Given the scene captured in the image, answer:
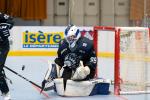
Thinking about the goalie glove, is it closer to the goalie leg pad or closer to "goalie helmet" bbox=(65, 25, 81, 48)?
the goalie leg pad

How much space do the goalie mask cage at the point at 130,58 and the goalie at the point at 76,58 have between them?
1.33 ft

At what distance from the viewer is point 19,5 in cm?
1802

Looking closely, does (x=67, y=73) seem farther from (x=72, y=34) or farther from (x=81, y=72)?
(x=72, y=34)

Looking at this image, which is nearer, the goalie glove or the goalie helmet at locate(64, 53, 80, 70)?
the goalie glove

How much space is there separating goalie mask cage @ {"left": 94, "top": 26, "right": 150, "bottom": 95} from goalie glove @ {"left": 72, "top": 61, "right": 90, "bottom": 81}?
53cm

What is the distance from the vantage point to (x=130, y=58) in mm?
6570

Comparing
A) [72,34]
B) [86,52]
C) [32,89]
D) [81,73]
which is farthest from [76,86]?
[32,89]

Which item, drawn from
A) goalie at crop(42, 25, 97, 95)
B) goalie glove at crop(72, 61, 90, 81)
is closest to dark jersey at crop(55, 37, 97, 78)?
goalie at crop(42, 25, 97, 95)

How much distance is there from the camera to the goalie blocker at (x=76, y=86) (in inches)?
240

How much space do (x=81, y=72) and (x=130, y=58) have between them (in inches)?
36.1

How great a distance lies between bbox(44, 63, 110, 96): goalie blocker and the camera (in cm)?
610

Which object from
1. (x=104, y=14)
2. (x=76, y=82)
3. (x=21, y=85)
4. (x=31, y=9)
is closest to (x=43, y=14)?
(x=31, y=9)

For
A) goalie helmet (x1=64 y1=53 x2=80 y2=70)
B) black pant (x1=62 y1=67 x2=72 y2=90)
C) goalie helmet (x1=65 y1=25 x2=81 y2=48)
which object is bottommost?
black pant (x1=62 y1=67 x2=72 y2=90)

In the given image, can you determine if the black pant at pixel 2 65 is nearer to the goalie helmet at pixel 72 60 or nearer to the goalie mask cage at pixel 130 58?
the goalie helmet at pixel 72 60
